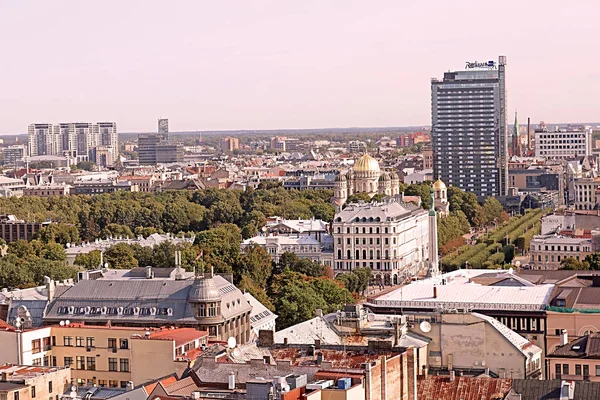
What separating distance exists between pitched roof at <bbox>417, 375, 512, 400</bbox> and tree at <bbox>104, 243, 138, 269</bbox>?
68054 mm

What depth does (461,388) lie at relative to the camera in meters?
50.3

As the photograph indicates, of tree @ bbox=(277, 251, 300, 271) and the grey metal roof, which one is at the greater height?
the grey metal roof

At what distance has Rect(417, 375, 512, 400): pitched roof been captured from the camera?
49.8 metres

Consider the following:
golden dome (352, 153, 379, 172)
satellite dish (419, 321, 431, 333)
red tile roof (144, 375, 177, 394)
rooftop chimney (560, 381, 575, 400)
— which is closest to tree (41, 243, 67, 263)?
golden dome (352, 153, 379, 172)

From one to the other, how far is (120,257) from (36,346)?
184ft

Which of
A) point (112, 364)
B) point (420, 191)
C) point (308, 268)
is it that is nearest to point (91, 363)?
point (112, 364)

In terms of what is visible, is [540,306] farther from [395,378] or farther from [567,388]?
[395,378]

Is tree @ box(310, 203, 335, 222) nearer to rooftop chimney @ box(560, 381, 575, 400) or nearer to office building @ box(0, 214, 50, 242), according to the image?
office building @ box(0, 214, 50, 242)

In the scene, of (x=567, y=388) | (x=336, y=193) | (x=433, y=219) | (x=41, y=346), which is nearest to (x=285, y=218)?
(x=336, y=193)

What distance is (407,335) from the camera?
2259 inches

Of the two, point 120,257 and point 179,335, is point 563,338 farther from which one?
point 120,257

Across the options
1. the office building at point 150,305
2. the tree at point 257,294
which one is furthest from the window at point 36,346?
the tree at point 257,294

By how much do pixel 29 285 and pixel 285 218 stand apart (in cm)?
7610

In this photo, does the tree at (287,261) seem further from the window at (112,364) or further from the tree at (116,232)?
the window at (112,364)
